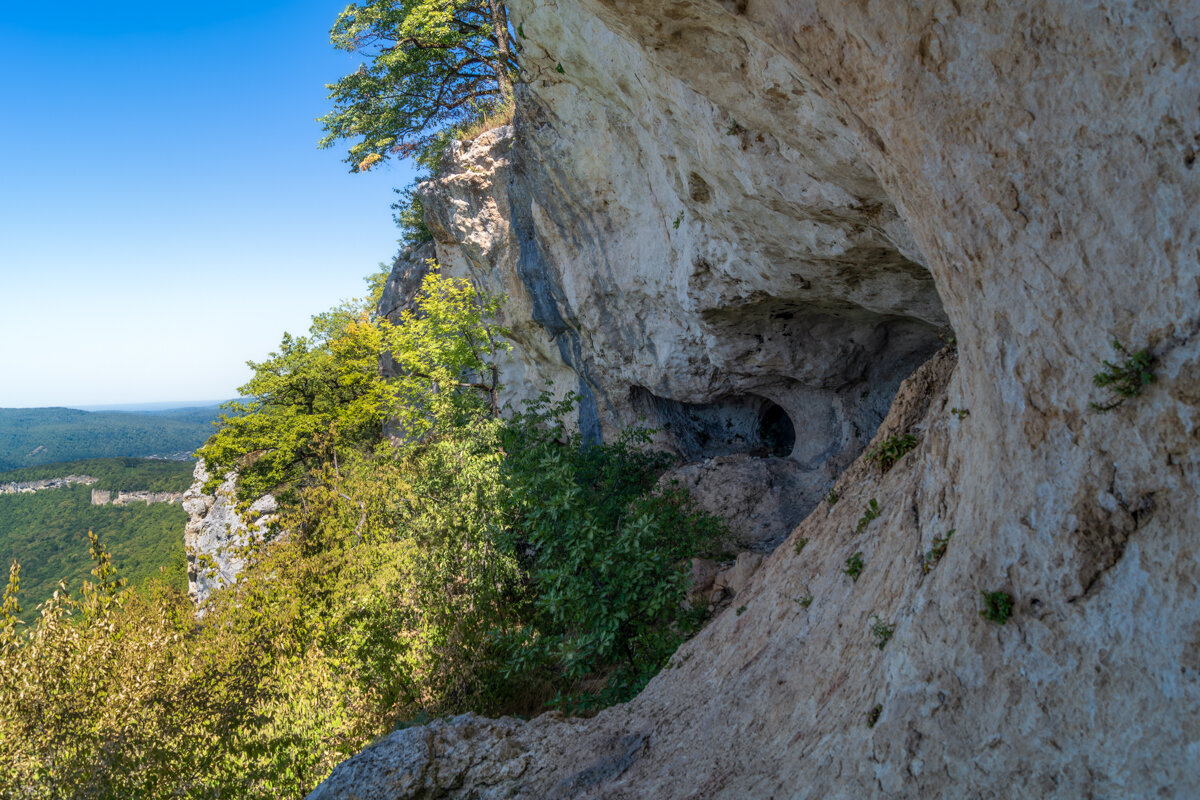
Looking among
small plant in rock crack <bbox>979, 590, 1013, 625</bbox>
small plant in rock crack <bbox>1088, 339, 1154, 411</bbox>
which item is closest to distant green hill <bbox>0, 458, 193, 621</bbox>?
small plant in rock crack <bbox>979, 590, 1013, 625</bbox>

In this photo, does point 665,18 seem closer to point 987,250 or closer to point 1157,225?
point 987,250

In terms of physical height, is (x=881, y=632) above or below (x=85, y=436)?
above

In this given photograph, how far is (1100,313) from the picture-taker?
2691 mm

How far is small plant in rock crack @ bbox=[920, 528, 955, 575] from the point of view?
381 cm

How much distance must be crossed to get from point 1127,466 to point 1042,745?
4.17ft

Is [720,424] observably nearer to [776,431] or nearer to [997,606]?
[776,431]

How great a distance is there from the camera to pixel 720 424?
15242mm

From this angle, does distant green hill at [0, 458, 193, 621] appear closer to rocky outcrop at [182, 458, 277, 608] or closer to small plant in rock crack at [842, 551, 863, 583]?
rocky outcrop at [182, 458, 277, 608]

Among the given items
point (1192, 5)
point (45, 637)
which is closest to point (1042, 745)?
point (1192, 5)

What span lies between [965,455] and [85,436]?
174 metres

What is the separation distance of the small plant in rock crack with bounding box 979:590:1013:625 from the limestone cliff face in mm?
46

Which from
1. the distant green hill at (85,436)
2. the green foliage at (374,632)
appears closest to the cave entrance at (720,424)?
the green foliage at (374,632)

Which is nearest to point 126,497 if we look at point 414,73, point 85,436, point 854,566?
point 414,73

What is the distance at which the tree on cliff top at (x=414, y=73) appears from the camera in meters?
17.2
